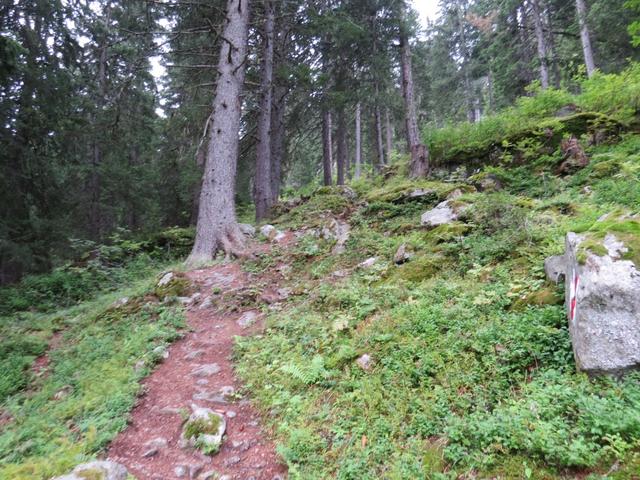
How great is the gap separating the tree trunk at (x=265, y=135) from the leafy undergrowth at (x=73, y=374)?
569 centimetres

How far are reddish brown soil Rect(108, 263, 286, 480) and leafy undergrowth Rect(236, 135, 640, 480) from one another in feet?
0.80

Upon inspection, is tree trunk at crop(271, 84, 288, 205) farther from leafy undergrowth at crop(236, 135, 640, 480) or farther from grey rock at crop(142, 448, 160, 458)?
grey rock at crop(142, 448, 160, 458)

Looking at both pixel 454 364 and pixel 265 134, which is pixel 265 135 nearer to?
pixel 265 134

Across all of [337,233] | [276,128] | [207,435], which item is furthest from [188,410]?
[276,128]

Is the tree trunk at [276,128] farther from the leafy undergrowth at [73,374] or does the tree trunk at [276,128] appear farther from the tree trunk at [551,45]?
the tree trunk at [551,45]

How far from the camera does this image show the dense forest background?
10320 millimetres

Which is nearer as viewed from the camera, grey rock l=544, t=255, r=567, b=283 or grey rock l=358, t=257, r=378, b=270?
grey rock l=544, t=255, r=567, b=283

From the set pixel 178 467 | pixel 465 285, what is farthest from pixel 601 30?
pixel 178 467

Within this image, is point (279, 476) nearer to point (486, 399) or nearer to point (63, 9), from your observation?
point (486, 399)

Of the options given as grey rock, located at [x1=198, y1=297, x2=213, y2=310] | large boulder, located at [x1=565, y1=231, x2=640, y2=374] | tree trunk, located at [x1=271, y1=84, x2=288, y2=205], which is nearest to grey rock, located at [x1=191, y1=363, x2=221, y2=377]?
grey rock, located at [x1=198, y1=297, x2=213, y2=310]

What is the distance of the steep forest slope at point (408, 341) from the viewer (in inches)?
108

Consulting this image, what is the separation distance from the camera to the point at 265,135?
43.2 ft

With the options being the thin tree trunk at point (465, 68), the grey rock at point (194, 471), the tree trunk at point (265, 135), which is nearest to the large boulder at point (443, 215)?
the grey rock at point (194, 471)

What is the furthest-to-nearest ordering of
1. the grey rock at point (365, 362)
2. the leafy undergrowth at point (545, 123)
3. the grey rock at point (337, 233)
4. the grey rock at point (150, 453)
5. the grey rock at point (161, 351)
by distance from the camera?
1. the leafy undergrowth at point (545, 123)
2. the grey rock at point (337, 233)
3. the grey rock at point (161, 351)
4. the grey rock at point (365, 362)
5. the grey rock at point (150, 453)
